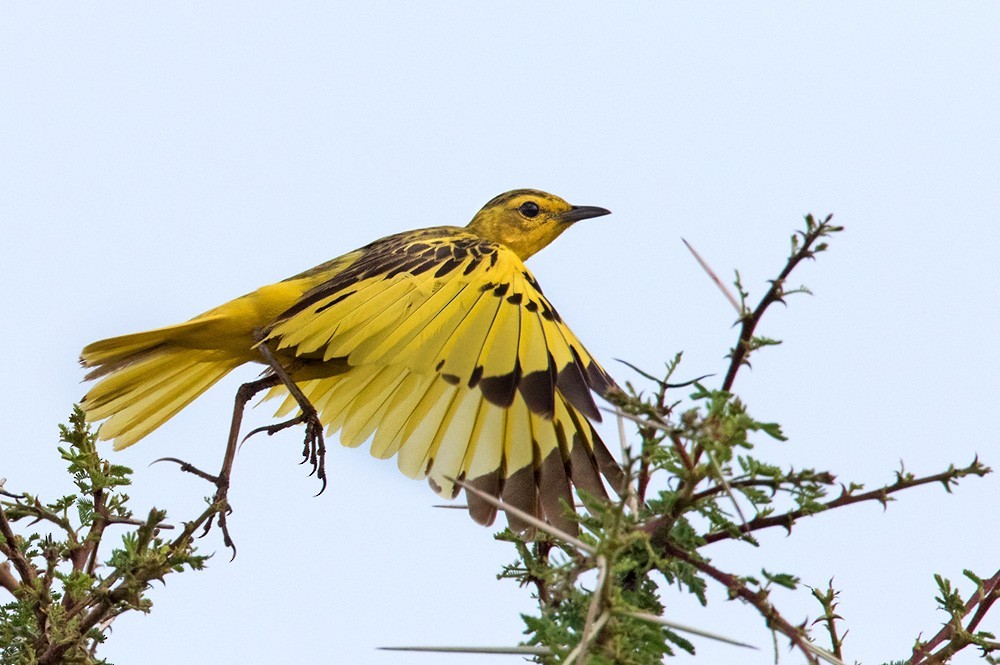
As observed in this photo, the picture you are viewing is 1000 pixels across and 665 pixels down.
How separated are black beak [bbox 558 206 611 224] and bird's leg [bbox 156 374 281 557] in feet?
7.21

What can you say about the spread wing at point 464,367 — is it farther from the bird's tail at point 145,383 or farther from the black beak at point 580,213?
the black beak at point 580,213

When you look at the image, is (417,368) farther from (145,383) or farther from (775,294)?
(775,294)

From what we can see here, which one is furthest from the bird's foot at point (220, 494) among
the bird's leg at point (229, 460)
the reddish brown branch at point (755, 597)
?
the reddish brown branch at point (755, 597)

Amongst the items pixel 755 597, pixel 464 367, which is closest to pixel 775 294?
pixel 755 597

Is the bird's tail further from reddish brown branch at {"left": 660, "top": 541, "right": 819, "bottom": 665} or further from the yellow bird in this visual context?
reddish brown branch at {"left": 660, "top": 541, "right": 819, "bottom": 665}

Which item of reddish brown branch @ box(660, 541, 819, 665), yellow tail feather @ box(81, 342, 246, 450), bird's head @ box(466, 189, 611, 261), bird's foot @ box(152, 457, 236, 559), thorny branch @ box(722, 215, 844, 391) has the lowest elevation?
reddish brown branch @ box(660, 541, 819, 665)

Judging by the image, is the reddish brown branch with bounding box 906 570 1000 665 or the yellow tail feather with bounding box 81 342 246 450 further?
the yellow tail feather with bounding box 81 342 246 450

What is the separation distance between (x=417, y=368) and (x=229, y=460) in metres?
0.83

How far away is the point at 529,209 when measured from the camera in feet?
20.7

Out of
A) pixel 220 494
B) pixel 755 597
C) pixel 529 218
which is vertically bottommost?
pixel 755 597

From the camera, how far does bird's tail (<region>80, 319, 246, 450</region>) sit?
4.93 metres

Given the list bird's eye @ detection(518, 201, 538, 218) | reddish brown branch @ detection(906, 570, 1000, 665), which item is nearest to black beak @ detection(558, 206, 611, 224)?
bird's eye @ detection(518, 201, 538, 218)

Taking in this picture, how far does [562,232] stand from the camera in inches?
252

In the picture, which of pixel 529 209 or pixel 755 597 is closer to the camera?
pixel 755 597
